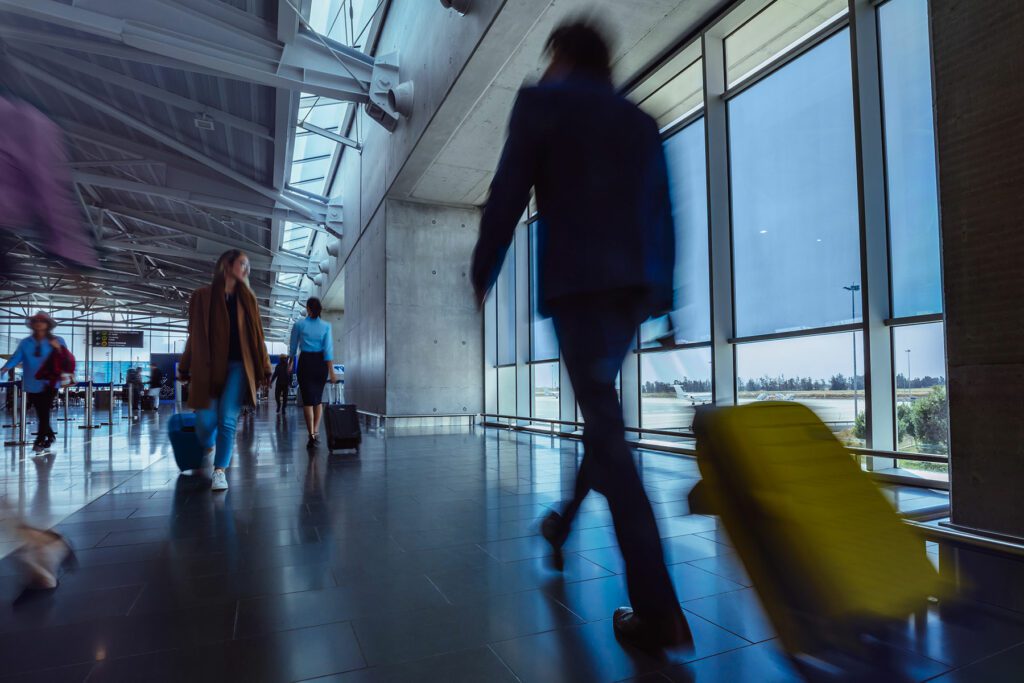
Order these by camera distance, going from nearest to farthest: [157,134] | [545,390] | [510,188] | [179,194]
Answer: [510,188], [545,390], [157,134], [179,194]

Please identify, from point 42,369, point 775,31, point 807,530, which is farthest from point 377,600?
point 42,369

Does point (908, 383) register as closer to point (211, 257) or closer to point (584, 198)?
point (584, 198)

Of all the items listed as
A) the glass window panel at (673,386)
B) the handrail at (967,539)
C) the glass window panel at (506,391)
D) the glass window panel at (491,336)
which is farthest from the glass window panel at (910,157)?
the glass window panel at (491,336)

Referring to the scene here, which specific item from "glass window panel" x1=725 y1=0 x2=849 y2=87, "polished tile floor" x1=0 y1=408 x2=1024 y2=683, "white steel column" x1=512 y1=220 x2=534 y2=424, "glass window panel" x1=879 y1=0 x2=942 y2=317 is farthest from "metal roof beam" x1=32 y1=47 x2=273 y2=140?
"glass window panel" x1=879 y1=0 x2=942 y2=317

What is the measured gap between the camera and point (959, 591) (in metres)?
2.13

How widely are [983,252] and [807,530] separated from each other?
214cm

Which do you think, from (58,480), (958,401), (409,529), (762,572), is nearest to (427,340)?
(58,480)

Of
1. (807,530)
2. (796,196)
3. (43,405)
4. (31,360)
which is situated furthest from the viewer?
(43,405)

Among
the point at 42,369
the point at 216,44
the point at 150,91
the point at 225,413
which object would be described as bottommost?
the point at 225,413

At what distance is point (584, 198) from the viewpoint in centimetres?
167

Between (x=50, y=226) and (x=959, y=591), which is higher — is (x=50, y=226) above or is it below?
above

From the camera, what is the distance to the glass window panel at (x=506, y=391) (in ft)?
38.2

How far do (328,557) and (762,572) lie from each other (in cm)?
187

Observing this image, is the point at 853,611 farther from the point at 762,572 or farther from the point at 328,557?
the point at 328,557
